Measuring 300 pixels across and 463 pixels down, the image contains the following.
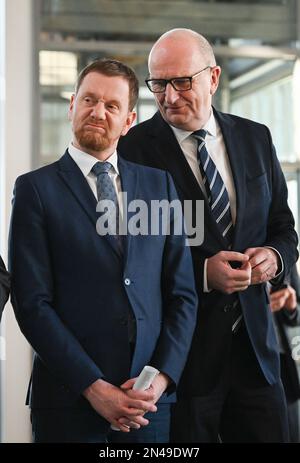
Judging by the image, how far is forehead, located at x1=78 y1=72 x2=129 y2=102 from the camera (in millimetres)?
2244

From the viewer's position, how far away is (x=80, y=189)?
2.27 metres

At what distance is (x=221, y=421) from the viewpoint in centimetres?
249

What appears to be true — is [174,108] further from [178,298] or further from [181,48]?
[178,298]

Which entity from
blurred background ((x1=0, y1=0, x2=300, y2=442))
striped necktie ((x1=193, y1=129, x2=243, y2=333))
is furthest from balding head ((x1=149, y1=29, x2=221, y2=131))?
blurred background ((x1=0, y1=0, x2=300, y2=442))

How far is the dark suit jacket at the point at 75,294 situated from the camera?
7.12 feet

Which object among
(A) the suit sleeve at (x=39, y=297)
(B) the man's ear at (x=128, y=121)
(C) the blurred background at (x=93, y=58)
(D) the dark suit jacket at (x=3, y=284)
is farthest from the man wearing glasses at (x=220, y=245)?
(C) the blurred background at (x=93, y=58)

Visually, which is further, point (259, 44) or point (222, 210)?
point (259, 44)

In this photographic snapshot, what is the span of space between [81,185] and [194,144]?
1.28 ft

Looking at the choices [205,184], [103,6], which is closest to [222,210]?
A: [205,184]

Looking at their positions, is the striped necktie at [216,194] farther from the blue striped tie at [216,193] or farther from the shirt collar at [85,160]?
the shirt collar at [85,160]

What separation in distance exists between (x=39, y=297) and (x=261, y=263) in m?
0.61

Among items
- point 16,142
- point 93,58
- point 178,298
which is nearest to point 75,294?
point 178,298

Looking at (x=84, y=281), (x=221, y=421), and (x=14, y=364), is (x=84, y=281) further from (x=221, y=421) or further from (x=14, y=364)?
(x=14, y=364)

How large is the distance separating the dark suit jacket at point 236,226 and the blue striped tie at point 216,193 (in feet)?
0.09
